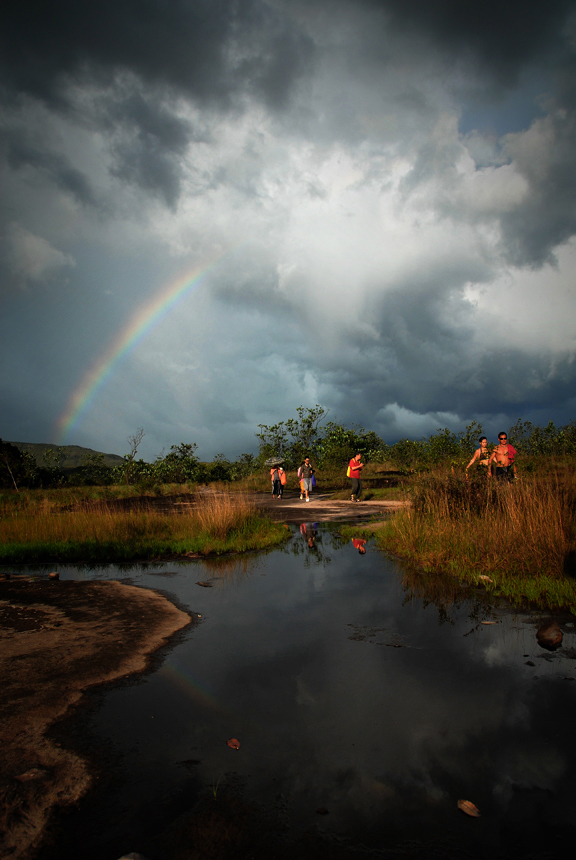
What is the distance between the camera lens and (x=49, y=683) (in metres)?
3.92

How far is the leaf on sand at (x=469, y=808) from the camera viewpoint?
246cm

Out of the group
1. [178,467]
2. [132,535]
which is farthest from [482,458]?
[178,467]

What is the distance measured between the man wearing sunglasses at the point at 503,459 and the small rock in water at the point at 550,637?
232 inches

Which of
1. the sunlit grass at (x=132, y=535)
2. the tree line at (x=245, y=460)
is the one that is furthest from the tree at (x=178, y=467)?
the sunlit grass at (x=132, y=535)

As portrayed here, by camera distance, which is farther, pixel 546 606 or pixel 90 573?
pixel 90 573

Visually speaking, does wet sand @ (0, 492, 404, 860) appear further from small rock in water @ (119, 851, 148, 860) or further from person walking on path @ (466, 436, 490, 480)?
person walking on path @ (466, 436, 490, 480)

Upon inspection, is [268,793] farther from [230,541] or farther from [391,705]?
[230,541]

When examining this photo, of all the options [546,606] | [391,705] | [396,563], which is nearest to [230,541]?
[396,563]

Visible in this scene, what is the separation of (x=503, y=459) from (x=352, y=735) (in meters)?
8.89

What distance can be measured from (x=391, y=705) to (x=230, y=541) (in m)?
7.45

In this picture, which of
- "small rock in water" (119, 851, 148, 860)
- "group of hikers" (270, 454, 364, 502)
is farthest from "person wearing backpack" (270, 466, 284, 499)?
"small rock in water" (119, 851, 148, 860)

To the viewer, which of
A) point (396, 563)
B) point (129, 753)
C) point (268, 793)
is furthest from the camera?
point (396, 563)

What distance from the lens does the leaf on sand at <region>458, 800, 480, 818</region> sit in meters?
2.46

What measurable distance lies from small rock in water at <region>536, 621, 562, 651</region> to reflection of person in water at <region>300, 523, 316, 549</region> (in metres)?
6.15
